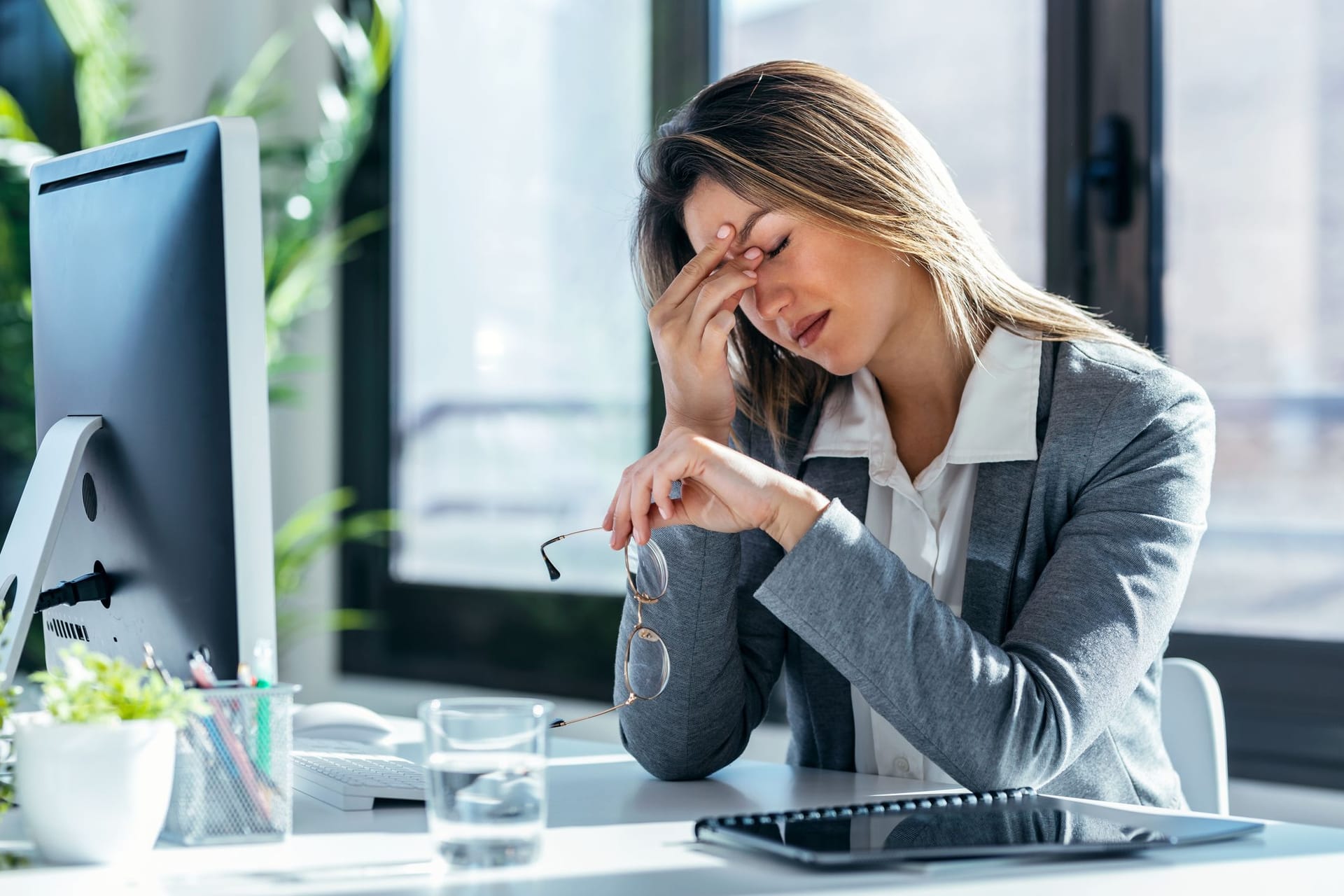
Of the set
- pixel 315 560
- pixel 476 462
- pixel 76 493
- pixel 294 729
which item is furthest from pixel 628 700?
pixel 315 560

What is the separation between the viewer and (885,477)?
1463 millimetres

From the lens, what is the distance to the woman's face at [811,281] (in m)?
→ 1.38

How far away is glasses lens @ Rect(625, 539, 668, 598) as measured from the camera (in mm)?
1296

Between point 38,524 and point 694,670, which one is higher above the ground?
point 38,524

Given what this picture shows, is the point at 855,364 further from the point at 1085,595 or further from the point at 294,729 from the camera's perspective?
the point at 294,729

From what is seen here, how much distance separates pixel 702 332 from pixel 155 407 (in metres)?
0.58

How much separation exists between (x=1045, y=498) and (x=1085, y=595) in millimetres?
159

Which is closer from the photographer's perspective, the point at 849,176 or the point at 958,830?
the point at 958,830

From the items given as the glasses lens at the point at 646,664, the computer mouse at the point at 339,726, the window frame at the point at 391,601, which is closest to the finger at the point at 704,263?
the glasses lens at the point at 646,664

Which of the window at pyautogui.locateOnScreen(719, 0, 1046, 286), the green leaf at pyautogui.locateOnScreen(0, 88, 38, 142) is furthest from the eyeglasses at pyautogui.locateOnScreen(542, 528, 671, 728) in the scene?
the green leaf at pyautogui.locateOnScreen(0, 88, 38, 142)

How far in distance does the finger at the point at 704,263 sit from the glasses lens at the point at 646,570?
0.89ft

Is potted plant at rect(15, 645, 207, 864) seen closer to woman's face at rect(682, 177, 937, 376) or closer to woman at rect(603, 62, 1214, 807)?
woman at rect(603, 62, 1214, 807)

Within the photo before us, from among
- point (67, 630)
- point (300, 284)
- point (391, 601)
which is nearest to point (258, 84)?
point (300, 284)

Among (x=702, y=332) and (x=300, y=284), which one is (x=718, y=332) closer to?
(x=702, y=332)
